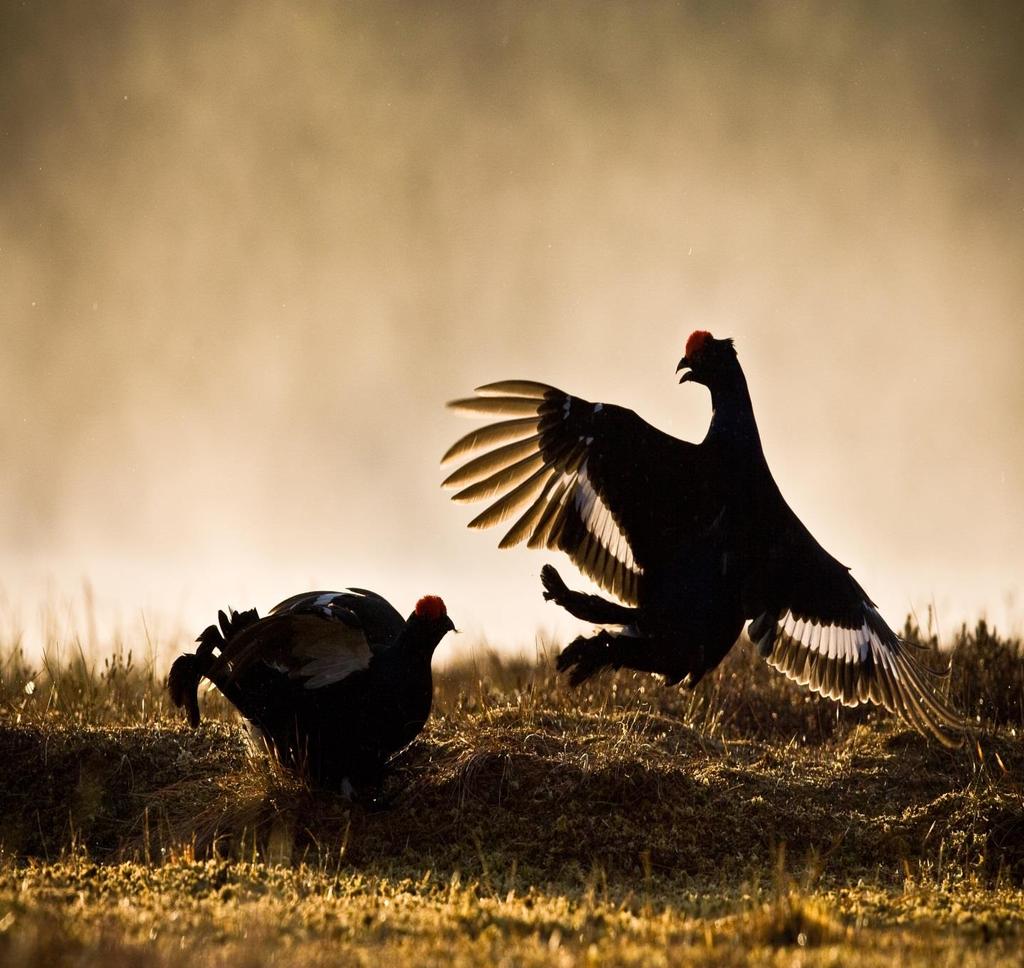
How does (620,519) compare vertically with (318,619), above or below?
above

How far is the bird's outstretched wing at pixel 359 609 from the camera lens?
17.2ft

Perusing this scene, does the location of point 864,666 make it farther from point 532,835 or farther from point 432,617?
point 432,617

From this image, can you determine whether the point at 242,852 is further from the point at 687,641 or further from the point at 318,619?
the point at 687,641

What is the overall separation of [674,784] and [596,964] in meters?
2.62

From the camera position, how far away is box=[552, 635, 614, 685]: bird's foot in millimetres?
5258

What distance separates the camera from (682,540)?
5566 millimetres

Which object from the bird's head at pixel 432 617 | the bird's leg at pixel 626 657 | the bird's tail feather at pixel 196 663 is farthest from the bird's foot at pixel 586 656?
the bird's tail feather at pixel 196 663

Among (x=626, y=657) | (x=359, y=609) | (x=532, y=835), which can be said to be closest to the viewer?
(x=532, y=835)

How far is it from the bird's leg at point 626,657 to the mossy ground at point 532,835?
1.61ft

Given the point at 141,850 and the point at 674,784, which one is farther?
the point at 674,784

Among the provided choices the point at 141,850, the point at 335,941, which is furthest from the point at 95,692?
the point at 335,941

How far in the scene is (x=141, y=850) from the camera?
4.98 m

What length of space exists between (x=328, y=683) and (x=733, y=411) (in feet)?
7.67

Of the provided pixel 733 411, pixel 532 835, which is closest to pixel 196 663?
pixel 532 835
